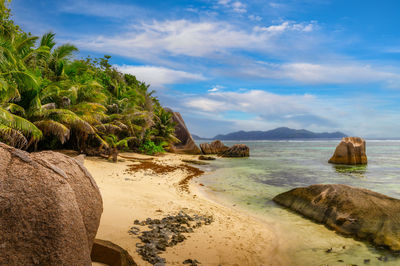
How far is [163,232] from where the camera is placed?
14.7 feet

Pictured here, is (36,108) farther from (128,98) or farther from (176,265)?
(128,98)

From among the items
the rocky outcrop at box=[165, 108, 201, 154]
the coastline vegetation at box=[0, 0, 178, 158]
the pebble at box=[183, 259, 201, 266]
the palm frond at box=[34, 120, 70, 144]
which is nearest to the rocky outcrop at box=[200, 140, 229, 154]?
the rocky outcrop at box=[165, 108, 201, 154]

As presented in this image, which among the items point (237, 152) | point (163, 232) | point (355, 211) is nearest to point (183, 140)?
point (237, 152)

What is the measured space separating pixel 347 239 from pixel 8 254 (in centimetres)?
606

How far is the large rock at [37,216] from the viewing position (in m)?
1.70

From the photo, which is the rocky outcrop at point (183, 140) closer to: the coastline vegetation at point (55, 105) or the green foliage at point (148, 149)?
the coastline vegetation at point (55, 105)

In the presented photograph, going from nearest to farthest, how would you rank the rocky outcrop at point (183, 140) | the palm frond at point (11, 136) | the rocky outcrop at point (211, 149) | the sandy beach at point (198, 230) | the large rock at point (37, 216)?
the large rock at point (37, 216)
the sandy beach at point (198, 230)
the palm frond at point (11, 136)
the rocky outcrop at point (183, 140)
the rocky outcrop at point (211, 149)

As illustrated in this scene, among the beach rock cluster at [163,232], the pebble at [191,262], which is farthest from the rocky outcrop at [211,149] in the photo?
the pebble at [191,262]

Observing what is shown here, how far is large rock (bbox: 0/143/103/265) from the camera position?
1703mm

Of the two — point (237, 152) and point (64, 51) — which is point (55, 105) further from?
point (237, 152)

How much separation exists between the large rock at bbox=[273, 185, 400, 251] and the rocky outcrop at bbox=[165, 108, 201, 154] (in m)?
23.8

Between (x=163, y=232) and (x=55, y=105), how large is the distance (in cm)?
1180

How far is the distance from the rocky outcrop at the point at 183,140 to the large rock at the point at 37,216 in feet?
92.2

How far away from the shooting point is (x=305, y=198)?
7137 millimetres
